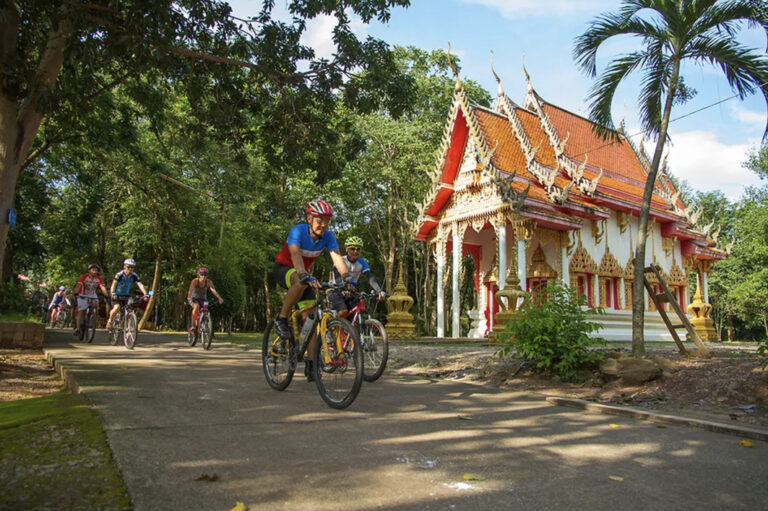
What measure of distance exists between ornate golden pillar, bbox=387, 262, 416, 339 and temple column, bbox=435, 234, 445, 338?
3538mm

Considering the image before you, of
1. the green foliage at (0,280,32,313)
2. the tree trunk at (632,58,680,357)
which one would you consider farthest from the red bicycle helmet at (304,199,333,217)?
the green foliage at (0,280,32,313)

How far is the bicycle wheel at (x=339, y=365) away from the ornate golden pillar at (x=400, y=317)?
40.0ft

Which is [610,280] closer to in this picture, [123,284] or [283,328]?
[123,284]

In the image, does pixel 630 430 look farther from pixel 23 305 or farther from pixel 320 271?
pixel 320 271

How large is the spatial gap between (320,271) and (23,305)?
752 inches

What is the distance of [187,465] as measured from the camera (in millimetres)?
2775

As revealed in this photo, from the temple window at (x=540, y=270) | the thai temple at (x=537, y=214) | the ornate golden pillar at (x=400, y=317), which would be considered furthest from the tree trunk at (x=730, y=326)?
the ornate golden pillar at (x=400, y=317)

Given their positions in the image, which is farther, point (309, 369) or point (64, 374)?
point (64, 374)

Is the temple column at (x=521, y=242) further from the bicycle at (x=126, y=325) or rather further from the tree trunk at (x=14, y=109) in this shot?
the tree trunk at (x=14, y=109)

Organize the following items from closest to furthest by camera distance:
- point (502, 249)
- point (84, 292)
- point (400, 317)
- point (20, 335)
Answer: point (20, 335) → point (84, 292) → point (400, 317) → point (502, 249)

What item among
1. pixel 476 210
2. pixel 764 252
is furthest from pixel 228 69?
pixel 764 252

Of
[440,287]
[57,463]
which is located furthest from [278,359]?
[440,287]

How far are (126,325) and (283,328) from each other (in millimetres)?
7044

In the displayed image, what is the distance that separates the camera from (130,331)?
1082 cm
